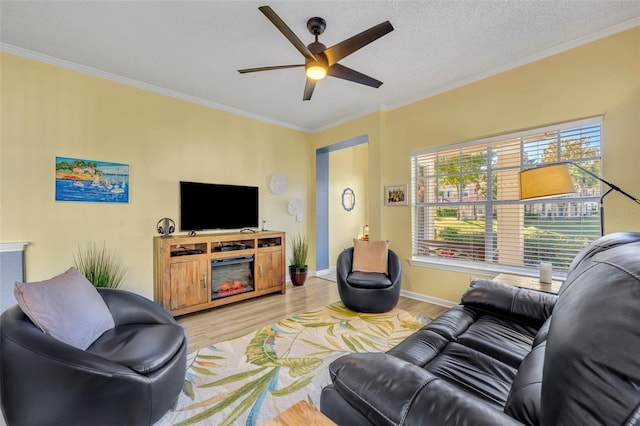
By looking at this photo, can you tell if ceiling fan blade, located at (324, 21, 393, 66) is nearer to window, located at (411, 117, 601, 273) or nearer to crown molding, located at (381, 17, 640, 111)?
crown molding, located at (381, 17, 640, 111)

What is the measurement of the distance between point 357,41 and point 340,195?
163 inches

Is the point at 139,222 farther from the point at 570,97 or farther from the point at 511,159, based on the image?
the point at 570,97

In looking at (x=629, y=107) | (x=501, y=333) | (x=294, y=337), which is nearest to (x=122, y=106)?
(x=294, y=337)

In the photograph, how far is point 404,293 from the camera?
3900 mm

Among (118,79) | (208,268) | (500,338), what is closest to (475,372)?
(500,338)

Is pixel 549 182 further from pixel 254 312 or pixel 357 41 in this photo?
pixel 254 312

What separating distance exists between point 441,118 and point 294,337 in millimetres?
3269

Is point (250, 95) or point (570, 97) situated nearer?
point (570, 97)

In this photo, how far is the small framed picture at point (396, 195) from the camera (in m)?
3.90

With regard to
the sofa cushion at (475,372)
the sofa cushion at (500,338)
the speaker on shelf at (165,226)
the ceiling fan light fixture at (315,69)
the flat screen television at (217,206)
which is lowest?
the sofa cushion at (475,372)

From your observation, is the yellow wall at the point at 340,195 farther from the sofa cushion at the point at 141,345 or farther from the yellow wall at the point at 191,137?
the sofa cushion at the point at 141,345

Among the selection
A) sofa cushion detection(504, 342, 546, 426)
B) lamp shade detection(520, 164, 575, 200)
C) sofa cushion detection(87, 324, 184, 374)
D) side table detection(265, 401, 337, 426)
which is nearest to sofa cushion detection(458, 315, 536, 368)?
sofa cushion detection(504, 342, 546, 426)

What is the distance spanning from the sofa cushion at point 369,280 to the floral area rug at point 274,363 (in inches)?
13.8

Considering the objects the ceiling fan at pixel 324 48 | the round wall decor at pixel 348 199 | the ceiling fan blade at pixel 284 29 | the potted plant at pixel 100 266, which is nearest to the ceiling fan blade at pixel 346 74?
the ceiling fan at pixel 324 48
